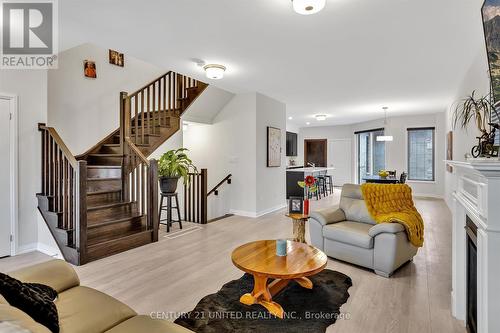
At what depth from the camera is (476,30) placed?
2900mm

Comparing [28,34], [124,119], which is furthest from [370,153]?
[28,34]

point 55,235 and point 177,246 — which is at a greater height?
point 55,235

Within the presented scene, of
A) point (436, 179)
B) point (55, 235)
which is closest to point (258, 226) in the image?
point (55, 235)

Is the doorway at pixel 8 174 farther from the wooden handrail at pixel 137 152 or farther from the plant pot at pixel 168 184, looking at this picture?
the plant pot at pixel 168 184

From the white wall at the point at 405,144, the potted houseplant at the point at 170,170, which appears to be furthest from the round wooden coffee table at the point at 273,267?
the white wall at the point at 405,144

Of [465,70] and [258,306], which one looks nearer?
[258,306]

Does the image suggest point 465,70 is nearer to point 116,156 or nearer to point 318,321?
point 318,321

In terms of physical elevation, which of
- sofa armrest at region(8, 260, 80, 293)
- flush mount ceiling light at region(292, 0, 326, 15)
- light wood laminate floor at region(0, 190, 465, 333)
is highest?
flush mount ceiling light at region(292, 0, 326, 15)

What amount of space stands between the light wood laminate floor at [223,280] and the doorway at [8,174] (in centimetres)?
26

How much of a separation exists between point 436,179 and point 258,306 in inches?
327

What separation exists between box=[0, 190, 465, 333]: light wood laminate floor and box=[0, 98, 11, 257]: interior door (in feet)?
0.82

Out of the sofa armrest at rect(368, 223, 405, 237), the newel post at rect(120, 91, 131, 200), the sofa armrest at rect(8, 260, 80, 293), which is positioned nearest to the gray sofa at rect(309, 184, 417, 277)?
the sofa armrest at rect(368, 223, 405, 237)

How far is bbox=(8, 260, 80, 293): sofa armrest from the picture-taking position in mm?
1620

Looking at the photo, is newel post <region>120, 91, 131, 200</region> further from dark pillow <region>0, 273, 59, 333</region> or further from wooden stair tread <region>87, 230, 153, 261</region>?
dark pillow <region>0, 273, 59, 333</region>
